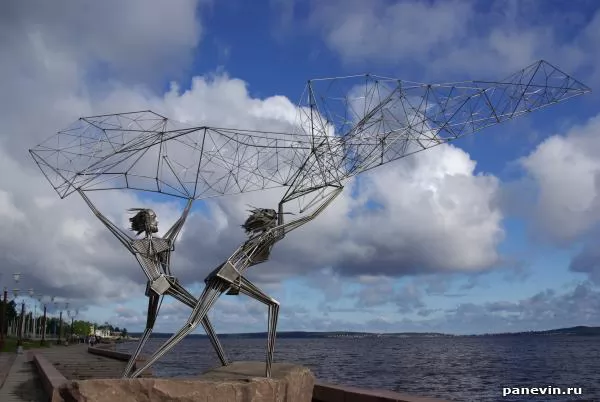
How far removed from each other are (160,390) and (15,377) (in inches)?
571

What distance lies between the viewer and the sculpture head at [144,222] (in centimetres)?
1477

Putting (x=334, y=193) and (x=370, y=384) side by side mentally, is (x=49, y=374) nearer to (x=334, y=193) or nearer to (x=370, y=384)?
(x=334, y=193)

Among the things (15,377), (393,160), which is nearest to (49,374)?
(15,377)

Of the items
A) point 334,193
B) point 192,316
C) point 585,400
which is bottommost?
point 585,400

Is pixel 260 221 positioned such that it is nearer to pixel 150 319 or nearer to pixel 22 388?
pixel 150 319

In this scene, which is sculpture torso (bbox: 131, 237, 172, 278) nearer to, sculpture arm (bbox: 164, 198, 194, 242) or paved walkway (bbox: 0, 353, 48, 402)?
sculpture arm (bbox: 164, 198, 194, 242)

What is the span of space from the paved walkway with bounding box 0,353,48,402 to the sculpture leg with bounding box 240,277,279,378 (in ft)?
22.1

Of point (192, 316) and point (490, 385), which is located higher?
point (192, 316)

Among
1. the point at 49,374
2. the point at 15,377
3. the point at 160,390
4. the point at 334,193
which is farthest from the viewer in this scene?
the point at 15,377

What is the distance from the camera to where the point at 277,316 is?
14.3 meters

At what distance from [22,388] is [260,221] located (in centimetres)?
1036

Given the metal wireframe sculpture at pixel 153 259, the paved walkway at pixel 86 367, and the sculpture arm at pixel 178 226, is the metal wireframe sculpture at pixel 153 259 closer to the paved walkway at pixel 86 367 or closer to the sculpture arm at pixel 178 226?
the sculpture arm at pixel 178 226

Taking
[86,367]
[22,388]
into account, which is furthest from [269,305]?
[86,367]

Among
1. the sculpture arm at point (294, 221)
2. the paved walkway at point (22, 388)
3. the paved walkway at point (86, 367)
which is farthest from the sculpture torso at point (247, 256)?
the paved walkway at point (86, 367)
